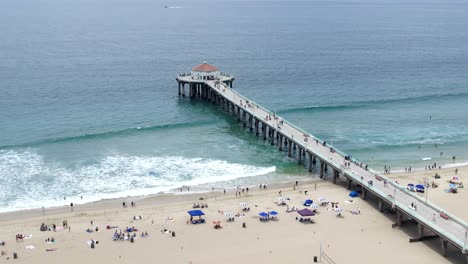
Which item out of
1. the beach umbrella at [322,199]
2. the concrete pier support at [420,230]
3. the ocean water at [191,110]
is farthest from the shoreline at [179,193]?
the concrete pier support at [420,230]

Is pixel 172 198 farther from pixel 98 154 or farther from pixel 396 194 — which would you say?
pixel 396 194

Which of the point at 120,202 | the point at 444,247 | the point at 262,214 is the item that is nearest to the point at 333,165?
the point at 262,214

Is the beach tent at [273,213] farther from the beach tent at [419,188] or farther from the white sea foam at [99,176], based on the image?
the beach tent at [419,188]

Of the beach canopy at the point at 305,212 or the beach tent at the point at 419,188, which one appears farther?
the beach tent at the point at 419,188

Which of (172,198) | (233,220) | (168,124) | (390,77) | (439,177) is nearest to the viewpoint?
(233,220)

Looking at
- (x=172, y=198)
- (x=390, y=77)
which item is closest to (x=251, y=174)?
(x=172, y=198)

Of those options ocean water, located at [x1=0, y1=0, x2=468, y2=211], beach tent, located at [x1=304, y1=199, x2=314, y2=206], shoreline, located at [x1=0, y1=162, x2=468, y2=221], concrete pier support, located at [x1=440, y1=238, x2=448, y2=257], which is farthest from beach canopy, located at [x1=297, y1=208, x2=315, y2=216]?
ocean water, located at [x1=0, y1=0, x2=468, y2=211]

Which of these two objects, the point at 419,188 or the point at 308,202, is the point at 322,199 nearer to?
the point at 308,202
